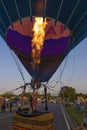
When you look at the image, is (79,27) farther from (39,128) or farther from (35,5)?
(39,128)

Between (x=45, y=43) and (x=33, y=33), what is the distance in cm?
57

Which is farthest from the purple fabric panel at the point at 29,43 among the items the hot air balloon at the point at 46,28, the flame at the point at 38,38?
the flame at the point at 38,38

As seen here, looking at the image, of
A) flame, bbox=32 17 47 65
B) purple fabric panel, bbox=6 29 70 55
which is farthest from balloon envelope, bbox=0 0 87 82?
flame, bbox=32 17 47 65

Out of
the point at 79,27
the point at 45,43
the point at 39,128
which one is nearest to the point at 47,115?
the point at 39,128

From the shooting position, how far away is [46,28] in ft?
41.0

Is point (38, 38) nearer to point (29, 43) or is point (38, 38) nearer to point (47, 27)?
point (29, 43)

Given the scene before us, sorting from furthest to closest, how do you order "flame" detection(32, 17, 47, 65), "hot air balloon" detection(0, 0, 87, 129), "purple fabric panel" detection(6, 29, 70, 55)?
"purple fabric panel" detection(6, 29, 70, 55) → "hot air balloon" detection(0, 0, 87, 129) → "flame" detection(32, 17, 47, 65)

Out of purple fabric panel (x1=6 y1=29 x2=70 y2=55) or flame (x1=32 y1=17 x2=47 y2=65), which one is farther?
purple fabric panel (x1=6 y1=29 x2=70 y2=55)

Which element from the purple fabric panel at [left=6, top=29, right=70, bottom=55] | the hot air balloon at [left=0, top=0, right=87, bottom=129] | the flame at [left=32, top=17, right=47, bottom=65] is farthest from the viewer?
the purple fabric panel at [left=6, top=29, right=70, bottom=55]

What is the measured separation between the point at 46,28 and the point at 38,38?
2.06 ft

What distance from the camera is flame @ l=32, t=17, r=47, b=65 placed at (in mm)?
11864

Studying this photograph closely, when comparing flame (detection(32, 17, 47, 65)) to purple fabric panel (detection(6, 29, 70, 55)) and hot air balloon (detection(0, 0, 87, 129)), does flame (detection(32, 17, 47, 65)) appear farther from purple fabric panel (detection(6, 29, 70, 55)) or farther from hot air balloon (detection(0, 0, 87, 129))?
purple fabric panel (detection(6, 29, 70, 55))

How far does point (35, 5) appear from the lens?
1205 cm

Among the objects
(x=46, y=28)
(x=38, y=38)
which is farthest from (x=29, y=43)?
(x=46, y=28)
